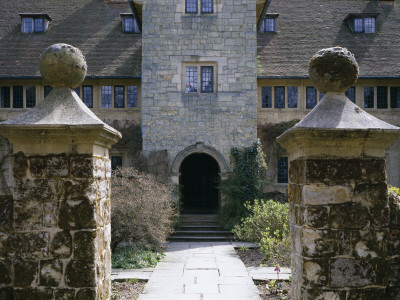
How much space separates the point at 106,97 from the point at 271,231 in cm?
949

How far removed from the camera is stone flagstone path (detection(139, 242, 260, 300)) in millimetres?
7021

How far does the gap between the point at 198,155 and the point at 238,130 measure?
451 cm

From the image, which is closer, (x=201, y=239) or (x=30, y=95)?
(x=201, y=239)

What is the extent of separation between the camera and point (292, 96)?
17531 millimetres

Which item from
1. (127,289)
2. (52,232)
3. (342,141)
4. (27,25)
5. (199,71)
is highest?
(27,25)

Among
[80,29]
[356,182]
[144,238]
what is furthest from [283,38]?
[356,182]

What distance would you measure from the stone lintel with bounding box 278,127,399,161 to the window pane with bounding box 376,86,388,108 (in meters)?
14.8

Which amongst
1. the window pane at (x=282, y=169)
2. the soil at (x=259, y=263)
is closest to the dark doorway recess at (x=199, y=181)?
the window pane at (x=282, y=169)

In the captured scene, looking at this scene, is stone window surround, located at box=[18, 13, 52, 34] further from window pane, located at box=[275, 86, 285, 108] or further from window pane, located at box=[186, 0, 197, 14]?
window pane, located at box=[275, 86, 285, 108]

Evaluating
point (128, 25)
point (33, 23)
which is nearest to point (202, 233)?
point (128, 25)

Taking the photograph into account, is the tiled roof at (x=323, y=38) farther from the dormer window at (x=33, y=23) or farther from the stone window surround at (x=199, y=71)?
the dormer window at (x=33, y=23)

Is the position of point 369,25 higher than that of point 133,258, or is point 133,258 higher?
point 369,25

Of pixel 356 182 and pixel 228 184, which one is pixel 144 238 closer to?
pixel 228 184

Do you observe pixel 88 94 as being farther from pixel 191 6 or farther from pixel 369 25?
pixel 369 25
